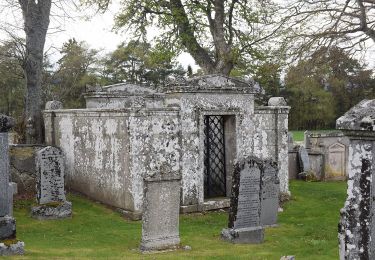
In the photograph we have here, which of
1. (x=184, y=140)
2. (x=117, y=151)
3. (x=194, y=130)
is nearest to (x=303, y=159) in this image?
(x=194, y=130)

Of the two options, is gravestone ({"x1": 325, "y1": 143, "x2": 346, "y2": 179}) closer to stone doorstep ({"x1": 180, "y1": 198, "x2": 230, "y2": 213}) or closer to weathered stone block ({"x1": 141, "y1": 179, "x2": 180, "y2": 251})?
stone doorstep ({"x1": 180, "y1": 198, "x2": 230, "y2": 213})

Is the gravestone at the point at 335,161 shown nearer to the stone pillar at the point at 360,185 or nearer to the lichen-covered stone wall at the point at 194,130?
the lichen-covered stone wall at the point at 194,130

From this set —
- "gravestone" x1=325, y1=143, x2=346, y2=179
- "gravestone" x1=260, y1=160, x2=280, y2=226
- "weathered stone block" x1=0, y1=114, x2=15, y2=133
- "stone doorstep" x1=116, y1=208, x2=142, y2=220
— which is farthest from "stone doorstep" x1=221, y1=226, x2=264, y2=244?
"gravestone" x1=325, y1=143, x2=346, y2=179

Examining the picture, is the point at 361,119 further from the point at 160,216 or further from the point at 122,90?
the point at 122,90

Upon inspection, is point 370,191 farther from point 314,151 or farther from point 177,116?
point 314,151

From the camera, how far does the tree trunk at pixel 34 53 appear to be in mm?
17984

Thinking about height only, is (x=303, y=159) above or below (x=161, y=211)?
above

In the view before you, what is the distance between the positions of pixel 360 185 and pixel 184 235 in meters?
6.69

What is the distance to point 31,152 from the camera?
50.6 feet

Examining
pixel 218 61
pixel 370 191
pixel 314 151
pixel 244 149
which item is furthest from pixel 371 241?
pixel 218 61

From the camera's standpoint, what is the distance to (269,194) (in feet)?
38.0

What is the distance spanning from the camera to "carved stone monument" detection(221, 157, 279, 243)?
10.5 m

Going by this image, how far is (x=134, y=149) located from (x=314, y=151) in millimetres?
10813

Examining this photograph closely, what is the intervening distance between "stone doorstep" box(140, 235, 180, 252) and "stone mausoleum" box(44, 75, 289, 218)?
2929 mm
